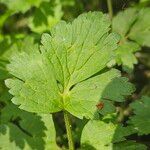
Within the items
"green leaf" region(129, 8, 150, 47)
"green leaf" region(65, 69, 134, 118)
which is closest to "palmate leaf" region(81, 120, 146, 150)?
"green leaf" region(65, 69, 134, 118)

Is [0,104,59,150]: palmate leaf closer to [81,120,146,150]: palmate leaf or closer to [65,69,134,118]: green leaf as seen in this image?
[81,120,146,150]: palmate leaf

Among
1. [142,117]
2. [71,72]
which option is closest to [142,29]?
[142,117]

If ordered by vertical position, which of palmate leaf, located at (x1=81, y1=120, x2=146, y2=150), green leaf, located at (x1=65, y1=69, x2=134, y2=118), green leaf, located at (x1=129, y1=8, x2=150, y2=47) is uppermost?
green leaf, located at (x1=129, y1=8, x2=150, y2=47)

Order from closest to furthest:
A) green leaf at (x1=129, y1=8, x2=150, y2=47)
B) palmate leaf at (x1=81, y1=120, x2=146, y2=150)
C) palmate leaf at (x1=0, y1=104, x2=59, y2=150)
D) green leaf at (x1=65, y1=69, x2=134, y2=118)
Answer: green leaf at (x1=65, y1=69, x2=134, y2=118), palmate leaf at (x1=81, y1=120, x2=146, y2=150), palmate leaf at (x1=0, y1=104, x2=59, y2=150), green leaf at (x1=129, y1=8, x2=150, y2=47)


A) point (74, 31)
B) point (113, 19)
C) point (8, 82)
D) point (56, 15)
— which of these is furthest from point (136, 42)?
point (8, 82)

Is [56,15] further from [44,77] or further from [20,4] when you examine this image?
[44,77]

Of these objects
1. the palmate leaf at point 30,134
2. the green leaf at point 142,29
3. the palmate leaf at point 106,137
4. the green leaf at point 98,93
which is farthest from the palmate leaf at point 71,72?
the green leaf at point 142,29
